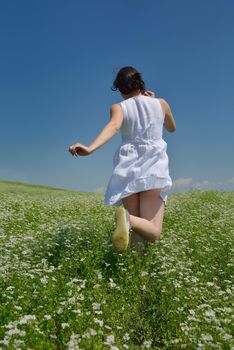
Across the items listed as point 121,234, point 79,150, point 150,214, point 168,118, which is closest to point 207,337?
point 121,234

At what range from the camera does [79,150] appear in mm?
5441

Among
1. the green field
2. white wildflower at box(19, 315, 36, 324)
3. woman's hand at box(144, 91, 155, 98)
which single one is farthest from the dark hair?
white wildflower at box(19, 315, 36, 324)

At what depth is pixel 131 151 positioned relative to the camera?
651cm

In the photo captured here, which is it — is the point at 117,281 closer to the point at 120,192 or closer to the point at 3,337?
the point at 120,192

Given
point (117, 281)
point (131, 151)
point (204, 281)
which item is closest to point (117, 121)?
point (131, 151)

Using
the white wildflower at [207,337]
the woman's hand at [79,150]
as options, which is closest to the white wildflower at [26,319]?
the white wildflower at [207,337]

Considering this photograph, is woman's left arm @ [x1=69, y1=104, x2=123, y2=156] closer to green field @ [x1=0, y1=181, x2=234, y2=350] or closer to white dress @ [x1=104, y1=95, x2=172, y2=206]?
white dress @ [x1=104, y1=95, x2=172, y2=206]

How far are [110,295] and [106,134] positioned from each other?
6.45 feet

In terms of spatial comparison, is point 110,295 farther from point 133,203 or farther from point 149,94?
point 149,94

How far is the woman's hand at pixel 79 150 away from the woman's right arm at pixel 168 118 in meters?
1.76

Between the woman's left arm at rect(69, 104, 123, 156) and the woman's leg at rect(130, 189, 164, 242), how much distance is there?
1.01 metres

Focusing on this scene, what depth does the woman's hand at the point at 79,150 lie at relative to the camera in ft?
17.6

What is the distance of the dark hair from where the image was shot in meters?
6.56

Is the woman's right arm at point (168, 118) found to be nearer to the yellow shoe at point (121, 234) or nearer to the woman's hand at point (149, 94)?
the woman's hand at point (149, 94)
